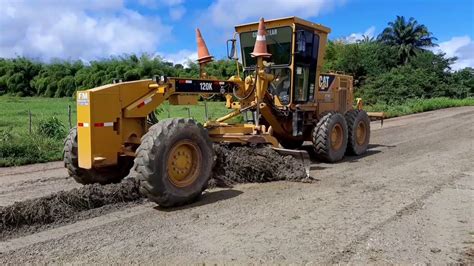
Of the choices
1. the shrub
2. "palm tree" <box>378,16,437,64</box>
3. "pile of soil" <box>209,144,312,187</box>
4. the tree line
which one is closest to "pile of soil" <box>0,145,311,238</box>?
"pile of soil" <box>209,144,312,187</box>

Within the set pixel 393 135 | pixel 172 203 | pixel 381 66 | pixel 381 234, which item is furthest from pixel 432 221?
pixel 381 66

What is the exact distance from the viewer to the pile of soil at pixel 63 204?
5504 mm

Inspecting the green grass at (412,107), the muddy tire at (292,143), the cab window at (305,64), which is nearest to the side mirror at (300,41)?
the cab window at (305,64)

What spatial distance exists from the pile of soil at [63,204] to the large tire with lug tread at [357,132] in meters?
6.19

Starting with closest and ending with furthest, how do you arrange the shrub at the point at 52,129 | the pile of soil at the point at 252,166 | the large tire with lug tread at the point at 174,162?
the large tire with lug tread at the point at 174,162
the pile of soil at the point at 252,166
the shrub at the point at 52,129

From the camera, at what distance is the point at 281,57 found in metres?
10.3

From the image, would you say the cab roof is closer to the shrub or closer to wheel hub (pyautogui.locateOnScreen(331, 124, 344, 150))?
wheel hub (pyautogui.locateOnScreen(331, 124, 344, 150))

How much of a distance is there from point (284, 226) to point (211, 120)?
4.03 m

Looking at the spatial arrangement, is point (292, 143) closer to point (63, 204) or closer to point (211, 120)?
point (211, 120)

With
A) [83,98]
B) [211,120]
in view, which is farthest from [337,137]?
[83,98]

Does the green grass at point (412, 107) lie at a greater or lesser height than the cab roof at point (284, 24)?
lesser

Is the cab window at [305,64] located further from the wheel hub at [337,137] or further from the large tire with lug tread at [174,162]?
the large tire with lug tread at [174,162]

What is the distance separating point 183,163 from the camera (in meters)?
6.66

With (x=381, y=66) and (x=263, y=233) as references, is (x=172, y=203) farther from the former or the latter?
(x=381, y=66)
